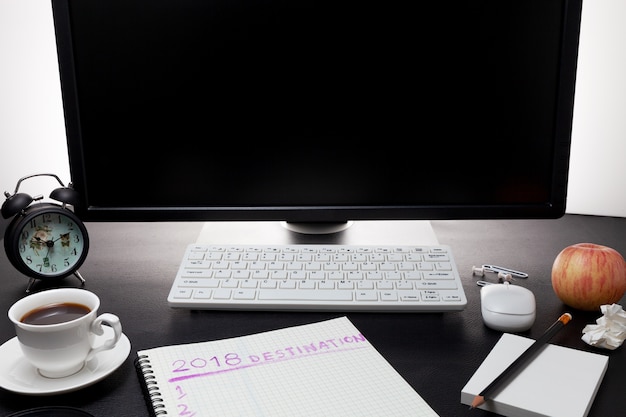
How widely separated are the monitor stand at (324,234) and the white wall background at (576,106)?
0.38 m

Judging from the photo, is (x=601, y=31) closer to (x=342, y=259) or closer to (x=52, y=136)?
(x=342, y=259)

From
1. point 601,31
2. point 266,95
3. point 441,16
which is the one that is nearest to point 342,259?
point 266,95

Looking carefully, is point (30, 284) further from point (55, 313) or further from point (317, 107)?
point (317, 107)

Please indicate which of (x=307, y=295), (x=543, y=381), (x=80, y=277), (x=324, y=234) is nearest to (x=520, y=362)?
(x=543, y=381)

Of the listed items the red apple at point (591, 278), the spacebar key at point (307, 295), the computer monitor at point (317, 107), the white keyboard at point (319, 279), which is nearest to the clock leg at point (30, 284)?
the computer monitor at point (317, 107)

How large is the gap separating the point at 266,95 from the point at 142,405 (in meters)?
0.45

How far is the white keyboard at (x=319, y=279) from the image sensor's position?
771mm

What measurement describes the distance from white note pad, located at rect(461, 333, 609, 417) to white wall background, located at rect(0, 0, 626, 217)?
0.59 meters

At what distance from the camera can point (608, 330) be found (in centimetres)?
71

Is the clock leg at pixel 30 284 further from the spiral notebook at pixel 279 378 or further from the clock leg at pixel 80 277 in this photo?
the spiral notebook at pixel 279 378

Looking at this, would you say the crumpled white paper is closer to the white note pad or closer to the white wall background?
the white note pad

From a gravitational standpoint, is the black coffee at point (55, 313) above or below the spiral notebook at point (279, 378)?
above

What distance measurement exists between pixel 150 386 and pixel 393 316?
312 millimetres

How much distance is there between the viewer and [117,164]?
887 millimetres
